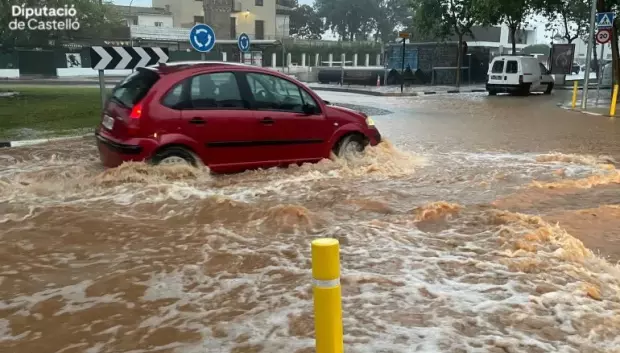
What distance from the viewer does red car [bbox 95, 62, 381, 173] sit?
7066 mm

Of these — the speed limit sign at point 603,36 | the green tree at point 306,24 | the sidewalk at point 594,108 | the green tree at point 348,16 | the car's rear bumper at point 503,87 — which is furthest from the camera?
the green tree at point 348,16

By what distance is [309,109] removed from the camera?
817cm

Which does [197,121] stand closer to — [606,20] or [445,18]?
[606,20]

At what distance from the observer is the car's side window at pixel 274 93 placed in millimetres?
7797

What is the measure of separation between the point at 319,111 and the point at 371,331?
5054 millimetres

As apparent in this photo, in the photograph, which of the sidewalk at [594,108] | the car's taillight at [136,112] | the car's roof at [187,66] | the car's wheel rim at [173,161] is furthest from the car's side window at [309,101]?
the sidewalk at [594,108]

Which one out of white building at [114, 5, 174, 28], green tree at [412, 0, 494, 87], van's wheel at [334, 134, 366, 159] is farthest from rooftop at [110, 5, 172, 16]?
van's wheel at [334, 134, 366, 159]

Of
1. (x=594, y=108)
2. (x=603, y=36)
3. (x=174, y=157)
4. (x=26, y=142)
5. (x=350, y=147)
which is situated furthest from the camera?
(x=594, y=108)

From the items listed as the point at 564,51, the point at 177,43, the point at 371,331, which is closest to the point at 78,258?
the point at 371,331

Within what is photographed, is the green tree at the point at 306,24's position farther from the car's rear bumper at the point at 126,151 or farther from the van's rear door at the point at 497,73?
the car's rear bumper at the point at 126,151

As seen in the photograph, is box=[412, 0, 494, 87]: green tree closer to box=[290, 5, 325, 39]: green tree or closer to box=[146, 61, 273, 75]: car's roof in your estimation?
box=[146, 61, 273, 75]: car's roof

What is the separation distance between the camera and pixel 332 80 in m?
35.8

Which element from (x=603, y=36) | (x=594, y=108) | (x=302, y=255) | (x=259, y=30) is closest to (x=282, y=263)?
(x=302, y=255)

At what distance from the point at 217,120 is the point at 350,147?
213cm
